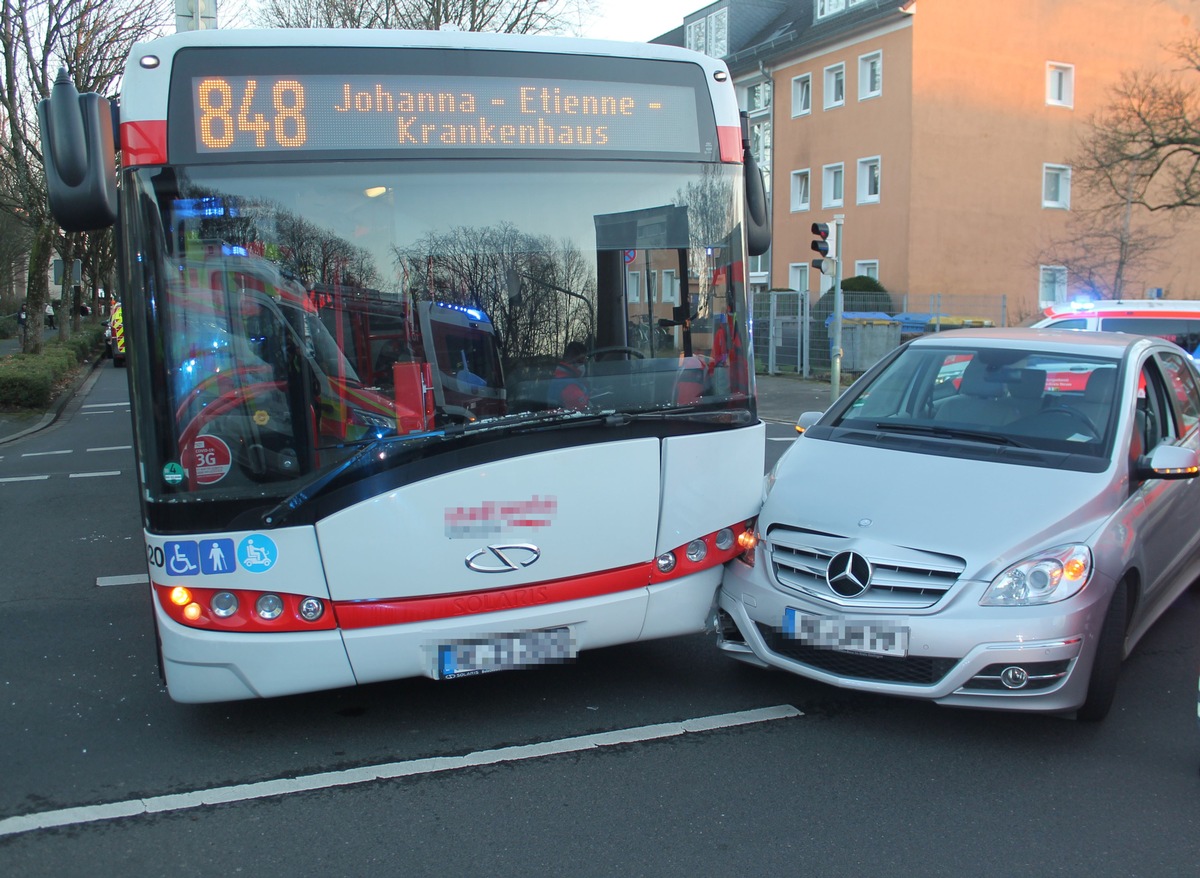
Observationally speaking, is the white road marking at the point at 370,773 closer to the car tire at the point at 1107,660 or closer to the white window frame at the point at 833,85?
the car tire at the point at 1107,660

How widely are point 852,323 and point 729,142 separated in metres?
21.0

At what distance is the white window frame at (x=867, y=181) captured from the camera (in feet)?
113

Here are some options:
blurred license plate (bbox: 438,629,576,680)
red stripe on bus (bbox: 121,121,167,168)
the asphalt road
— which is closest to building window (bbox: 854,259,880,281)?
the asphalt road

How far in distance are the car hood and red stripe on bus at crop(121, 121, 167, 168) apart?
2896 mm

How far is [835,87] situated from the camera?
36.3 metres

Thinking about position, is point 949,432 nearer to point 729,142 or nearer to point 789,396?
point 729,142

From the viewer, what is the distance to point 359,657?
4.20 m

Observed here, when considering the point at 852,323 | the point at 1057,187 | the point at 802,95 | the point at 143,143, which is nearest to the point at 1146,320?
the point at 143,143

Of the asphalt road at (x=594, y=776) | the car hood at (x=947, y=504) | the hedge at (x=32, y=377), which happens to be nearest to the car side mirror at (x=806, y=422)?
the car hood at (x=947, y=504)

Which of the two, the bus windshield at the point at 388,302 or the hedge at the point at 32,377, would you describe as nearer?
the bus windshield at the point at 388,302

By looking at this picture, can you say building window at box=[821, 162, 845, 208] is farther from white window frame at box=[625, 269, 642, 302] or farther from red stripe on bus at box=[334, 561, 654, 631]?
red stripe on bus at box=[334, 561, 654, 631]

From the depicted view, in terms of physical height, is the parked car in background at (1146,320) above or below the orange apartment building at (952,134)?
below

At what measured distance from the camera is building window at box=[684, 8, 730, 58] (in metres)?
42.8

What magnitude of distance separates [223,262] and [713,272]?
2049mm
